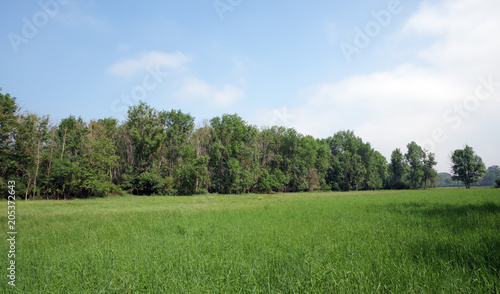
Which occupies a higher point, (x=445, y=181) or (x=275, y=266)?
(x=275, y=266)

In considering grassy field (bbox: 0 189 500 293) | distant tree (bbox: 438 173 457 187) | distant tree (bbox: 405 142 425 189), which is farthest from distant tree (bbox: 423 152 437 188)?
distant tree (bbox: 438 173 457 187)

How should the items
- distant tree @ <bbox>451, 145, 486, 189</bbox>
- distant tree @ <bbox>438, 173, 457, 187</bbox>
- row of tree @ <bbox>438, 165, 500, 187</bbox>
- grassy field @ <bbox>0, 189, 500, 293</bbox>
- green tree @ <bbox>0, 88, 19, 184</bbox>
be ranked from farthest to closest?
1. distant tree @ <bbox>438, 173, 457, 187</bbox>
2. row of tree @ <bbox>438, 165, 500, 187</bbox>
3. distant tree @ <bbox>451, 145, 486, 189</bbox>
4. green tree @ <bbox>0, 88, 19, 184</bbox>
5. grassy field @ <bbox>0, 189, 500, 293</bbox>

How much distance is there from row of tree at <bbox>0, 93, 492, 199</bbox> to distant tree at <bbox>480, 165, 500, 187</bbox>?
124448 millimetres

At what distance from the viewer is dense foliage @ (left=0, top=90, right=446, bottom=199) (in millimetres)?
32656

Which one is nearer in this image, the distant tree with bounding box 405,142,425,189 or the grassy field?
the grassy field

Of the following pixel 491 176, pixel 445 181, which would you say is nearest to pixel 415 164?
pixel 491 176

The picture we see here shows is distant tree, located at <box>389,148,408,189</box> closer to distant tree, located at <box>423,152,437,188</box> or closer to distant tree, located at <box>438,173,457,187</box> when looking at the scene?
distant tree, located at <box>423,152,437,188</box>

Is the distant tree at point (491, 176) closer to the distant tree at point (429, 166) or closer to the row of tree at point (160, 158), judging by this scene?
the distant tree at point (429, 166)

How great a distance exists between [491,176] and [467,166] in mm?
117129

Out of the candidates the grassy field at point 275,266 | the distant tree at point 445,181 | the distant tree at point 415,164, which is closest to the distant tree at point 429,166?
the distant tree at point 415,164

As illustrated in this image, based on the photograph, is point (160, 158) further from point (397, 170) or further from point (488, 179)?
point (488, 179)

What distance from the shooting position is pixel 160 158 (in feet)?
155

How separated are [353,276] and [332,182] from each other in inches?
2880

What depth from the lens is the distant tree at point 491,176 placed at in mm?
141625
